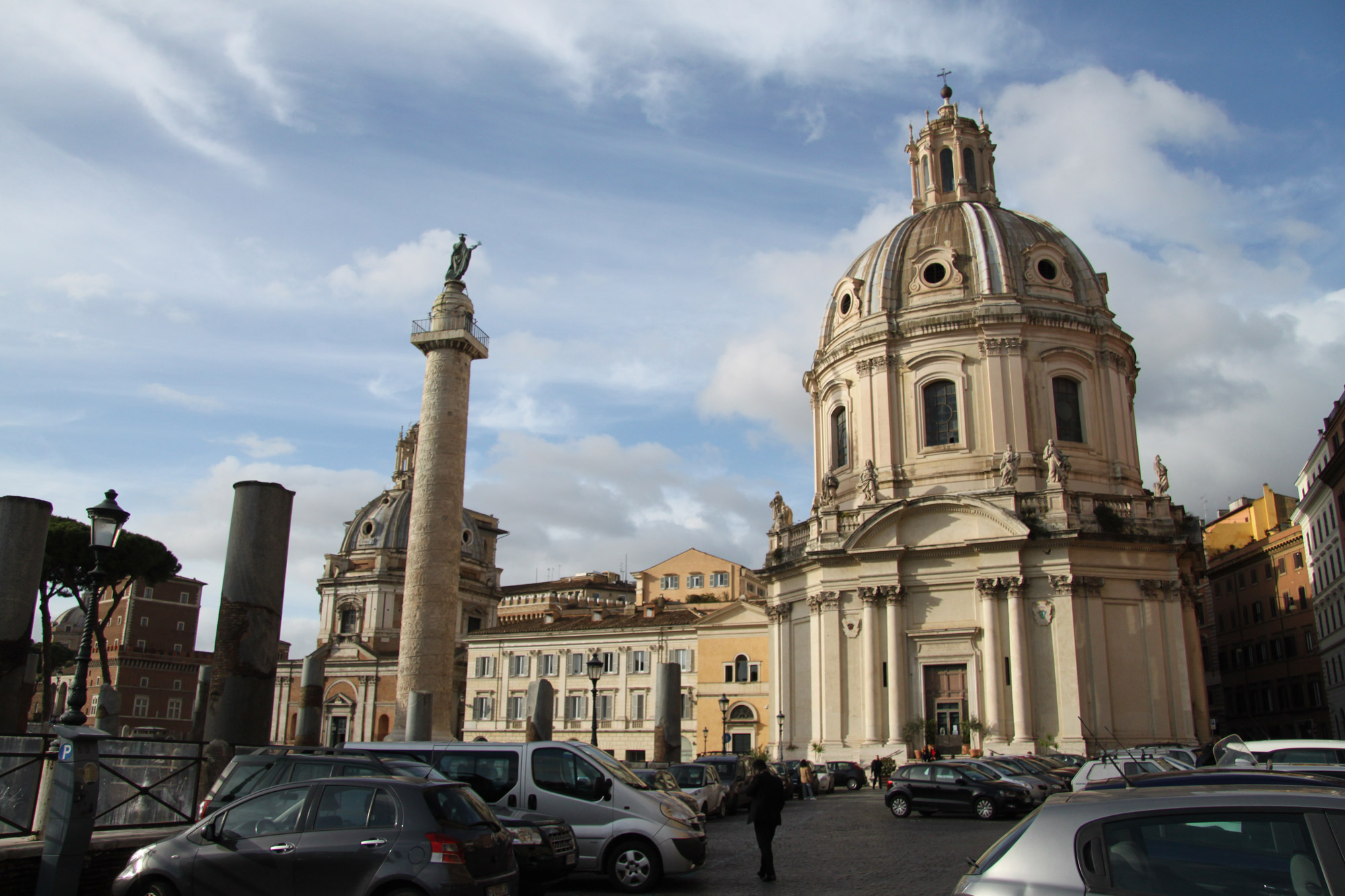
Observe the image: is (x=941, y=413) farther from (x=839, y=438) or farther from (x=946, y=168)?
(x=946, y=168)

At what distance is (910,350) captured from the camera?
43156 millimetres

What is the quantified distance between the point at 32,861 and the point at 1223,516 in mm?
77752

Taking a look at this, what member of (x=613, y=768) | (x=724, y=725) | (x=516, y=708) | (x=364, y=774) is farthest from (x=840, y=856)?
(x=516, y=708)

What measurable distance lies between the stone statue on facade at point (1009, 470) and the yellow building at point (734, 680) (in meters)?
18.3

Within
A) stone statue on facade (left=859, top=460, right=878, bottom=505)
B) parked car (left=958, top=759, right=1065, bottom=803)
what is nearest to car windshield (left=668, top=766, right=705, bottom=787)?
parked car (left=958, top=759, right=1065, bottom=803)

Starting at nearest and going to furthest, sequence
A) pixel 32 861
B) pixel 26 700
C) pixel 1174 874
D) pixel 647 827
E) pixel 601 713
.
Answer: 1. pixel 1174 874
2. pixel 32 861
3. pixel 647 827
4. pixel 26 700
5. pixel 601 713

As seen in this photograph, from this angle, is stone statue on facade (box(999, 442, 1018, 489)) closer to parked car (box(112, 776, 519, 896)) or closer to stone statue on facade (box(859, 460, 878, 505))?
stone statue on facade (box(859, 460, 878, 505))

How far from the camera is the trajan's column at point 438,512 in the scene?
110 feet

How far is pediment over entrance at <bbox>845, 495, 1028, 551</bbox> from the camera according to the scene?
38125mm

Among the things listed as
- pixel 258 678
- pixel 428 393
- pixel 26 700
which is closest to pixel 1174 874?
pixel 258 678

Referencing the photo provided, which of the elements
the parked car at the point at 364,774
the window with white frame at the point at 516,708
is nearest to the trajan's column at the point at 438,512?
the parked car at the point at 364,774

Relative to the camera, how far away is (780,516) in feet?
152

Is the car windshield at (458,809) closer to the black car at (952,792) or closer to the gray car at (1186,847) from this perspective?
the gray car at (1186,847)

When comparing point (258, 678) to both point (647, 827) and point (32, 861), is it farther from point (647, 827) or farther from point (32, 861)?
point (647, 827)
